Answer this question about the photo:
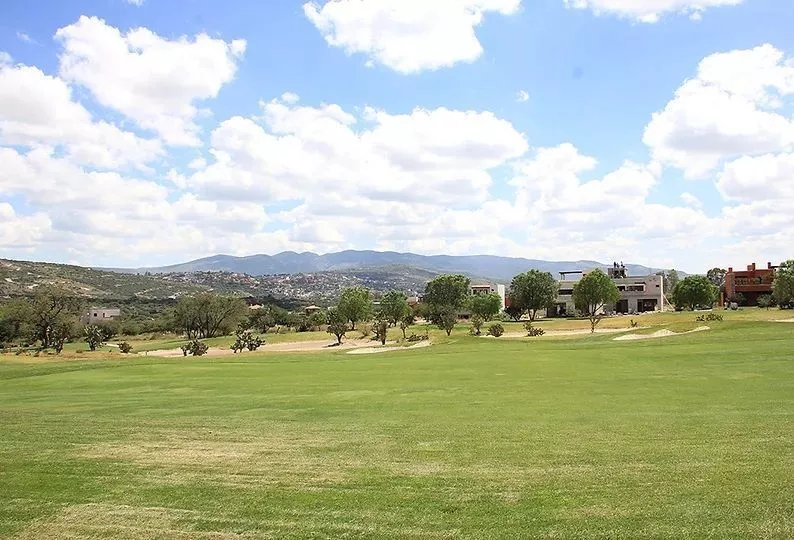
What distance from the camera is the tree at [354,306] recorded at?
109 m

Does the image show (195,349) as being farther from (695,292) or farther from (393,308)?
(695,292)

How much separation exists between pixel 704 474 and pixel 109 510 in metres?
9.80

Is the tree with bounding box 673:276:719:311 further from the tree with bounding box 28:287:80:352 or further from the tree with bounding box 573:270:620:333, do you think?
the tree with bounding box 28:287:80:352

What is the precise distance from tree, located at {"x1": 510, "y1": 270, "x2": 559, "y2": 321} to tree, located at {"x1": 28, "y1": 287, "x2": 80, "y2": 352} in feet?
280

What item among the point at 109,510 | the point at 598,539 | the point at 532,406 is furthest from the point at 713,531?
the point at 532,406

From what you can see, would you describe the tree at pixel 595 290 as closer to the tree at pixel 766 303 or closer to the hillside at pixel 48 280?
the tree at pixel 766 303

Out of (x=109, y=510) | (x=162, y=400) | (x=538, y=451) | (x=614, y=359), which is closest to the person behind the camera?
(x=109, y=510)

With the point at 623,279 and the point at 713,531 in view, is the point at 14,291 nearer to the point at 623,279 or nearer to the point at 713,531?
the point at 623,279

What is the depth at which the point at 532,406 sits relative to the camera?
19156 mm

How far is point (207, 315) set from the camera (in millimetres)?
117562

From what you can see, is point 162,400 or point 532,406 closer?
point 532,406

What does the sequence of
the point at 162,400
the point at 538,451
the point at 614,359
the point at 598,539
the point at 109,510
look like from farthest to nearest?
the point at 614,359 → the point at 162,400 → the point at 538,451 → the point at 109,510 → the point at 598,539

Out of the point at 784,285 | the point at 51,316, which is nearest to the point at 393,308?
the point at 51,316

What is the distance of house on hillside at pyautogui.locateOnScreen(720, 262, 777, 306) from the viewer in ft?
463
